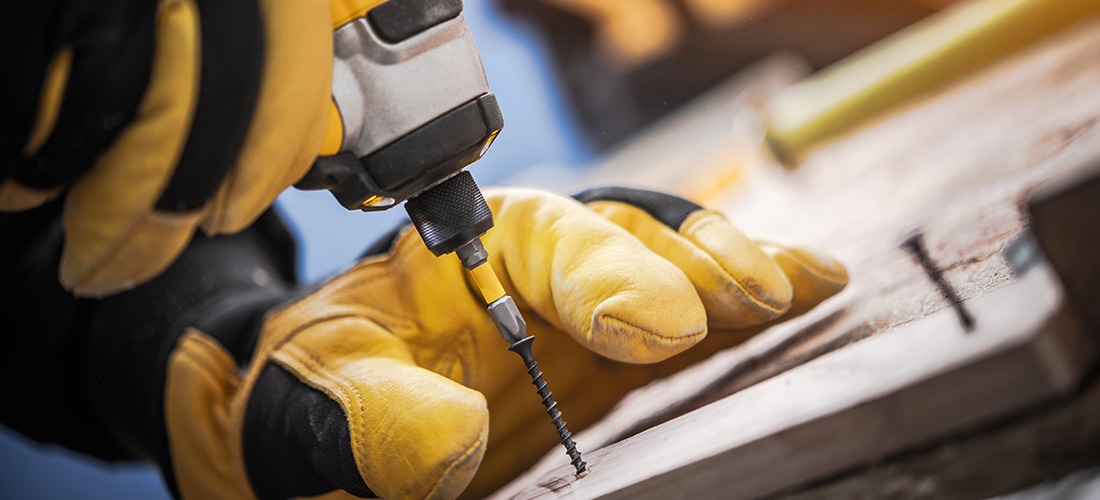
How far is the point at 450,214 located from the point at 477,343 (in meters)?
0.12

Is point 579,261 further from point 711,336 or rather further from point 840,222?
point 840,222

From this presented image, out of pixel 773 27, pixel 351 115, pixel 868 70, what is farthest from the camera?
pixel 773 27

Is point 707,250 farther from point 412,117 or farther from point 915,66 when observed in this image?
point 915,66

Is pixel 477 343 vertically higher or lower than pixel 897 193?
higher

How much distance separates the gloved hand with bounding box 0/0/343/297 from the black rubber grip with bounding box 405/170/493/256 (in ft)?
0.20

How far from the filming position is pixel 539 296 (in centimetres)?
45

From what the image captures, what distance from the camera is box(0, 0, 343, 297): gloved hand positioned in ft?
0.94

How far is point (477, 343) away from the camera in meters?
0.48

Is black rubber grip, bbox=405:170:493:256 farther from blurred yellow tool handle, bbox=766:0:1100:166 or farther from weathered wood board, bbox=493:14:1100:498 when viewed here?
blurred yellow tool handle, bbox=766:0:1100:166

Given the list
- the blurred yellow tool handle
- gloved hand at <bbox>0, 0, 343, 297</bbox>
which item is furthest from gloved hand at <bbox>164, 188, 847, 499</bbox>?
the blurred yellow tool handle

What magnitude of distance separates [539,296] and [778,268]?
0.49 ft

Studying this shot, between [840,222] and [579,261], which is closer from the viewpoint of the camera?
[579,261]

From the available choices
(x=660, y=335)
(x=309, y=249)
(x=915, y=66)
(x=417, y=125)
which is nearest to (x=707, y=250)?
(x=660, y=335)

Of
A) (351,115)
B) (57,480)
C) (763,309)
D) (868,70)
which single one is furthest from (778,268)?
(868,70)
